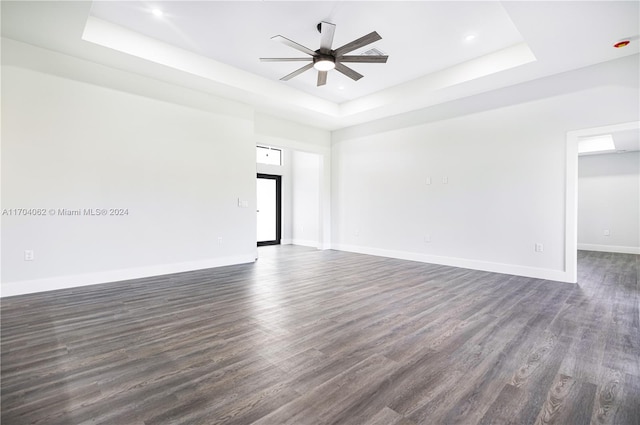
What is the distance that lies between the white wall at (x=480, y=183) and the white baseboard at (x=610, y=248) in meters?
4.73

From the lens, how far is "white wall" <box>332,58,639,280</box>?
14.7ft

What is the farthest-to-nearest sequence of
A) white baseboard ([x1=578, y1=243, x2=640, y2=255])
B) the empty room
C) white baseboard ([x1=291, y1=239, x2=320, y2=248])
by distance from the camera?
white baseboard ([x1=291, y1=239, x2=320, y2=248])
white baseboard ([x1=578, y1=243, x2=640, y2=255])
the empty room

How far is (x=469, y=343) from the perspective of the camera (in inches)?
96.0

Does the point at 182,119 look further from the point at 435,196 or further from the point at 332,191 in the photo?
the point at 435,196

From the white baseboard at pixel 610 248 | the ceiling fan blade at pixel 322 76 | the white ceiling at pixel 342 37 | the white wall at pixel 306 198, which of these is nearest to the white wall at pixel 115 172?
the white ceiling at pixel 342 37

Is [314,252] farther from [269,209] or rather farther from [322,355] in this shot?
[322,355]

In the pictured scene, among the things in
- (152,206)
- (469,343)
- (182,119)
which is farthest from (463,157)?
(152,206)

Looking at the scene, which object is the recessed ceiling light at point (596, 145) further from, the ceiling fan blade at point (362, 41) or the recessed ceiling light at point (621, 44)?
the ceiling fan blade at point (362, 41)

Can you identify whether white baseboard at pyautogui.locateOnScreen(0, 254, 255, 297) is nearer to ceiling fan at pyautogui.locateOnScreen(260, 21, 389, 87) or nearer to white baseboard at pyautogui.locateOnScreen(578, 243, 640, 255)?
ceiling fan at pyautogui.locateOnScreen(260, 21, 389, 87)

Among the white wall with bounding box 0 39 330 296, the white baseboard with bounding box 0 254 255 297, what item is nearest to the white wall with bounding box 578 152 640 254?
the white wall with bounding box 0 39 330 296

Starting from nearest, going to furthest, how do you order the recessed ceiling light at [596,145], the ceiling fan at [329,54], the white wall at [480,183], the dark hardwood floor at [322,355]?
the dark hardwood floor at [322,355] → the ceiling fan at [329,54] → the white wall at [480,183] → the recessed ceiling light at [596,145]

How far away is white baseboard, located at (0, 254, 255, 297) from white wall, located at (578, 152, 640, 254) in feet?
29.1

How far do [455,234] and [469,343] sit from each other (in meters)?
3.48

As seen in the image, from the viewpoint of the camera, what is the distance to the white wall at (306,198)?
8430 mm
